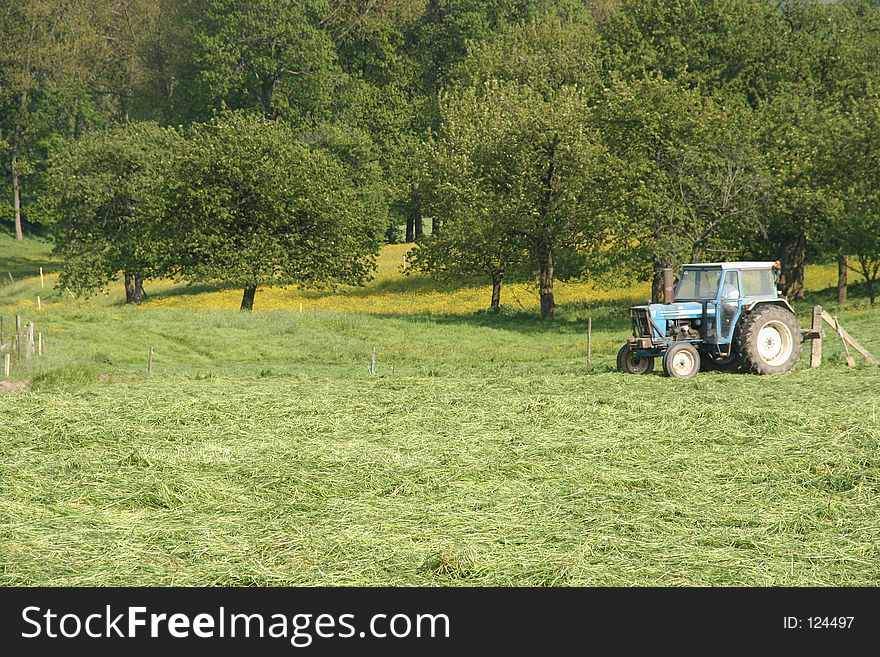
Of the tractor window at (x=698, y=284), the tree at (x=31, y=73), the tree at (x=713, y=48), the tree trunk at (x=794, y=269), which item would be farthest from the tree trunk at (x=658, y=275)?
the tree at (x=31, y=73)

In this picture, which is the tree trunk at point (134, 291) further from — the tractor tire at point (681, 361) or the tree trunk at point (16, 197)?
the tractor tire at point (681, 361)

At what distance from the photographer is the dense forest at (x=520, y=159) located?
1420 inches

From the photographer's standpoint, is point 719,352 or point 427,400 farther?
point 719,352

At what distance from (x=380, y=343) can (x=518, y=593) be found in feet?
80.0

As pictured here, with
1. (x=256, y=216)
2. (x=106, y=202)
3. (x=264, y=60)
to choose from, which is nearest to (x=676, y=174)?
(x=256, y=216)

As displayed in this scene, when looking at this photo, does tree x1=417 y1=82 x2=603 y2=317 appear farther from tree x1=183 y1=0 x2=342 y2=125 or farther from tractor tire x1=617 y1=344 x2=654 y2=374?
tree x1=183 y1=0 x2=342 y2=125

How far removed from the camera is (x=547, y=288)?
39.1m

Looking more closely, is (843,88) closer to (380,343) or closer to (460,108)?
A: (460,108)

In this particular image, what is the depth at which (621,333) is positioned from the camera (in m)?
33.5

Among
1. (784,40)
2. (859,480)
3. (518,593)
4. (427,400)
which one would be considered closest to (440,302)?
(784,40)

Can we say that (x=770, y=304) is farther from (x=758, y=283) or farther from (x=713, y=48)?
(x=713, y=48)

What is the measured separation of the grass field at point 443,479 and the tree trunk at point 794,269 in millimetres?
20962

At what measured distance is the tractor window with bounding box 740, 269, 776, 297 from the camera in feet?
66.1

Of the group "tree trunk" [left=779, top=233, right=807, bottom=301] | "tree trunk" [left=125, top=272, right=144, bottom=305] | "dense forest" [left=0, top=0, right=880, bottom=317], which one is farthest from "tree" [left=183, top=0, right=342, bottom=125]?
"tree trunk" [left=779, top=233, right=807, bottom=301]
